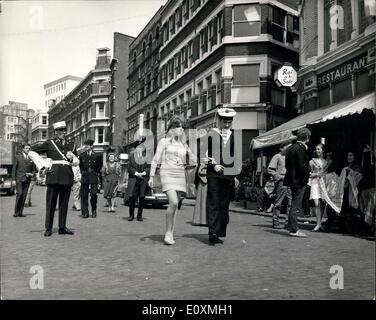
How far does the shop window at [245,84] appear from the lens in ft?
85.6

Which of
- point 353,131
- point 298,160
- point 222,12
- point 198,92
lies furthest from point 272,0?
point 298,160

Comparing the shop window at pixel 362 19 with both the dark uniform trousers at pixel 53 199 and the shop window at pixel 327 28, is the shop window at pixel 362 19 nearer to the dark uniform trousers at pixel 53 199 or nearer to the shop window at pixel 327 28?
the shop window at pixel 327 28

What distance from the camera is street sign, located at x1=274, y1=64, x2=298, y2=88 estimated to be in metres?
21.4

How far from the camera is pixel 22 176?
1220cm

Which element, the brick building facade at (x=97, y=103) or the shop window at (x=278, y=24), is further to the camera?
the brick building facade at (x=97, y=103)

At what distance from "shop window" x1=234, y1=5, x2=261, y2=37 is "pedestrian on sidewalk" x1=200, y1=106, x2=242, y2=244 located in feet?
66.4

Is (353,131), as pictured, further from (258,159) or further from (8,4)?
(258,159)

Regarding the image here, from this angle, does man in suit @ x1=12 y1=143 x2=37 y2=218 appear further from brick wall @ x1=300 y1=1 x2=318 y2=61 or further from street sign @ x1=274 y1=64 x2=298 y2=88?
street sign @ x1=274 y1=64 x2=298 y2=88

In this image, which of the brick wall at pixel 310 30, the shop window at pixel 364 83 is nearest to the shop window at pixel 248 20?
the brick wall at pixel 310 30

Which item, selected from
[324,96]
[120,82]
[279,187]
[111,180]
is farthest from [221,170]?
[120,82]

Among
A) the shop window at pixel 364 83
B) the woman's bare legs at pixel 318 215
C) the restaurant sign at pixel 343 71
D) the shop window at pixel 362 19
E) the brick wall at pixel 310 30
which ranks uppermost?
the brick wall at pixel 310 30

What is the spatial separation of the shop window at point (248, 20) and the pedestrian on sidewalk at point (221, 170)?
20.3 m

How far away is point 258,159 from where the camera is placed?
24.8 meters

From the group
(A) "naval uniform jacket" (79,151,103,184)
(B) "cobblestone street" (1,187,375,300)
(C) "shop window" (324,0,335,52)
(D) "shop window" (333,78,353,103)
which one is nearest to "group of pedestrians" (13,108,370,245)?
(B) "cobblestone street" (1,187,375,300)
